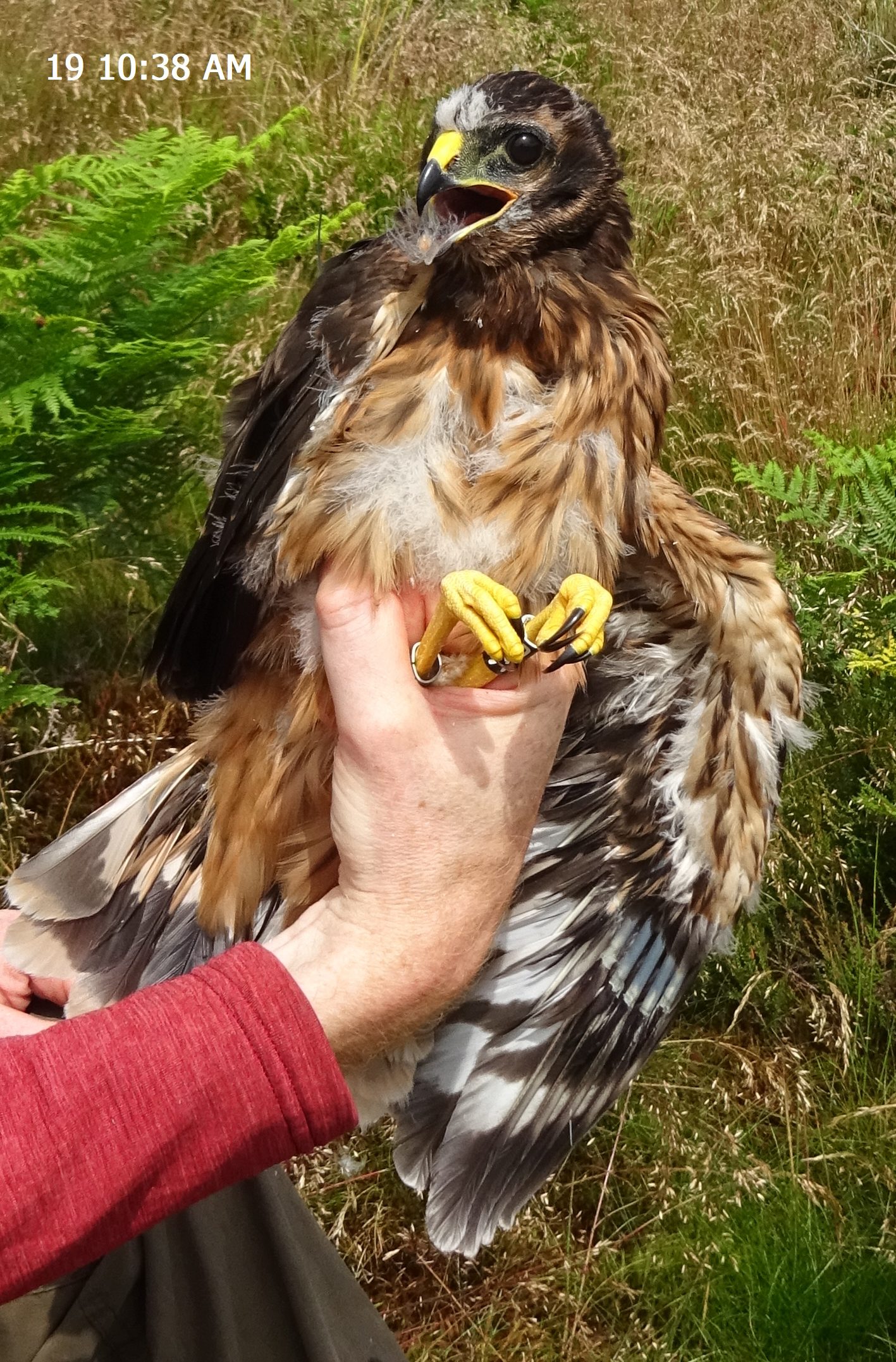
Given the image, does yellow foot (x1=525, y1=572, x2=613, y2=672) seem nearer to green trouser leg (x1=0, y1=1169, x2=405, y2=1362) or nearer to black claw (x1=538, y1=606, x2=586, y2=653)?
black claw (x1=538, y1=606, x2=586, y2=653)

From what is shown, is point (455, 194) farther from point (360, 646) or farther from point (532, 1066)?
point (532, 1066)

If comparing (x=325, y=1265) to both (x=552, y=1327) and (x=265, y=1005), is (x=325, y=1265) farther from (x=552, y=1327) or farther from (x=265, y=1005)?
(x=265, y=1005)

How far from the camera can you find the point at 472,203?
1.70 meters

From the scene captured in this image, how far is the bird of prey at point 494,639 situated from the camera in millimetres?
1563

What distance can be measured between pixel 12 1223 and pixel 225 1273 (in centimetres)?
77

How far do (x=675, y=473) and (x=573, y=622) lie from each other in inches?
64.2

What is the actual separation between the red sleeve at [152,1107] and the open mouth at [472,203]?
1131mm

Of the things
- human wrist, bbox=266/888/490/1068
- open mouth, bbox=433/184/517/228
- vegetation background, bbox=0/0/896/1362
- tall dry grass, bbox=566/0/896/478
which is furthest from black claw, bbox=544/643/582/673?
tall dry grass, bbox=566/0/896/478

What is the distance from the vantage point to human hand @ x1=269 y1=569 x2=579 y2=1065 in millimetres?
1312

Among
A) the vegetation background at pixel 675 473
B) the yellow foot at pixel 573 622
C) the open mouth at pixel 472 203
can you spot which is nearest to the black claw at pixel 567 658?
the yellow foot at pixel 573 622

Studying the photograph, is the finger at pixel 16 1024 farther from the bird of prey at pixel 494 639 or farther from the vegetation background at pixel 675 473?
the vegetation background at pixel 675 473

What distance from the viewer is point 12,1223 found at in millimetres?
920

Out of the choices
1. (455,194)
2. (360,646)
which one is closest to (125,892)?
(360,646)

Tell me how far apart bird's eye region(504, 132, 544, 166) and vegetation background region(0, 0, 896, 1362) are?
1.38ft
